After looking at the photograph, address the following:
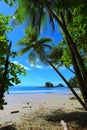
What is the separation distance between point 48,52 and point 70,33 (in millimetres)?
14023

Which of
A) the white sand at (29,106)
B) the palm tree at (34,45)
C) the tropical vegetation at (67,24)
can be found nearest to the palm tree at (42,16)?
the tropical vegetation at (67,24)

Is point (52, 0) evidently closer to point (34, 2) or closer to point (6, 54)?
point (34, 2)

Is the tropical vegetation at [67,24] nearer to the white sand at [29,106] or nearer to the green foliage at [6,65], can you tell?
the green foliage at [6,65]

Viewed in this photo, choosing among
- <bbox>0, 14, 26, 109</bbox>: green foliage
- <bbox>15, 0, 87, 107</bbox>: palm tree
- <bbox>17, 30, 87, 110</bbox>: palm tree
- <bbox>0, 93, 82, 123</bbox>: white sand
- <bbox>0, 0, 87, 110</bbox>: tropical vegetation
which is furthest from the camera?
<bbox>17, 30, 87, 110</bbox>: palm tree

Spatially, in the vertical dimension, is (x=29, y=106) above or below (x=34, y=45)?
below

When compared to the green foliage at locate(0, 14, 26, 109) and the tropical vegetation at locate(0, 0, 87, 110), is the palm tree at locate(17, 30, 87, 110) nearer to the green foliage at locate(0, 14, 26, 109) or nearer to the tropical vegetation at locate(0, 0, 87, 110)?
the tropical vegetation at locate(0, 0, 87, 110)

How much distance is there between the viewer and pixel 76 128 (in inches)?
392

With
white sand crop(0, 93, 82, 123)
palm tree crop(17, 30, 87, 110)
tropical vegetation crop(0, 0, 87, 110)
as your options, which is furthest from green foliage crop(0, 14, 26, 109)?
palm tree crop(17, 30, 87, 110)

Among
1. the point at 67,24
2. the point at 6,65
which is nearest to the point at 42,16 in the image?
the point at 67,24

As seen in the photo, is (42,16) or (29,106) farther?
(29,106)

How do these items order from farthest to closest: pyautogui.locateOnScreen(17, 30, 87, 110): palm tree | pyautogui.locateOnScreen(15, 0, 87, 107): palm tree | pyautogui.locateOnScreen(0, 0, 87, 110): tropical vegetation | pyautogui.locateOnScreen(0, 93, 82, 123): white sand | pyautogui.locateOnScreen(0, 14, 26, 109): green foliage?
1. pyautogui.locateOnScreen(17, 30, 87, 110): palm tree
2. pyautogui.locateOnScreen(0, 93, 82, 123): white sand
3. pyautogui.locateOnScreen(15, 0, 87, 107): palm tree
4. pyautogui.locateOnScreen(0, 0, 87, 110): tropical vegetation
5. pyautogui.locateOnScreen(0, 14, 26, 109): green foliage

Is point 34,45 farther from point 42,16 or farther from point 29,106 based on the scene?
point 42,16

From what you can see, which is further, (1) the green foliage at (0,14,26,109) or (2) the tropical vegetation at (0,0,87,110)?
(2) the tropical vegetation at (0,0,87,110)

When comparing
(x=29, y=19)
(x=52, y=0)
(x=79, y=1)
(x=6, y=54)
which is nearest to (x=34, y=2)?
(x=52, y=0)
